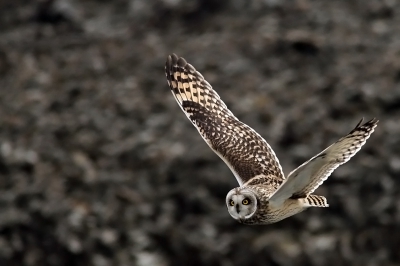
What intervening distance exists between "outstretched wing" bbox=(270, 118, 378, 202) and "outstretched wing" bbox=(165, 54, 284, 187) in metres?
0.77

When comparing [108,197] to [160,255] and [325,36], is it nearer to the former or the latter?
[160,255]

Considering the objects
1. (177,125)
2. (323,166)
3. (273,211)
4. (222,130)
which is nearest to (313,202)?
(273,211)

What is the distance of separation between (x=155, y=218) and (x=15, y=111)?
22.7 ft

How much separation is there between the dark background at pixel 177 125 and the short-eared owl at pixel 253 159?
11.5 m

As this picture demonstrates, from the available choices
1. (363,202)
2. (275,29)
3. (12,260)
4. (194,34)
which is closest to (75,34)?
(194,34)

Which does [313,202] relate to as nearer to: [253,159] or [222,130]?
[253,159]

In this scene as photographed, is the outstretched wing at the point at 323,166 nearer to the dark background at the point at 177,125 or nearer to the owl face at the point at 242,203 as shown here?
the owl face at the point at 242,203

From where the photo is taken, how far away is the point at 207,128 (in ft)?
30.9

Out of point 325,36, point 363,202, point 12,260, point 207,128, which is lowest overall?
point 207,128

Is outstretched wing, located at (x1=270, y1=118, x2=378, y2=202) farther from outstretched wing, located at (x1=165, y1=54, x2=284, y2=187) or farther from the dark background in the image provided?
the dark background

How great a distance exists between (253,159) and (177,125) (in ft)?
Result: 57.7

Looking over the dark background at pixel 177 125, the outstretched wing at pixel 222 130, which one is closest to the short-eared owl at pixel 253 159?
the outstretched wing at pixel 222 130

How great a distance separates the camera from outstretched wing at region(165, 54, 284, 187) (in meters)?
8.56

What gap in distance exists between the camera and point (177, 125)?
26266 millimetres
